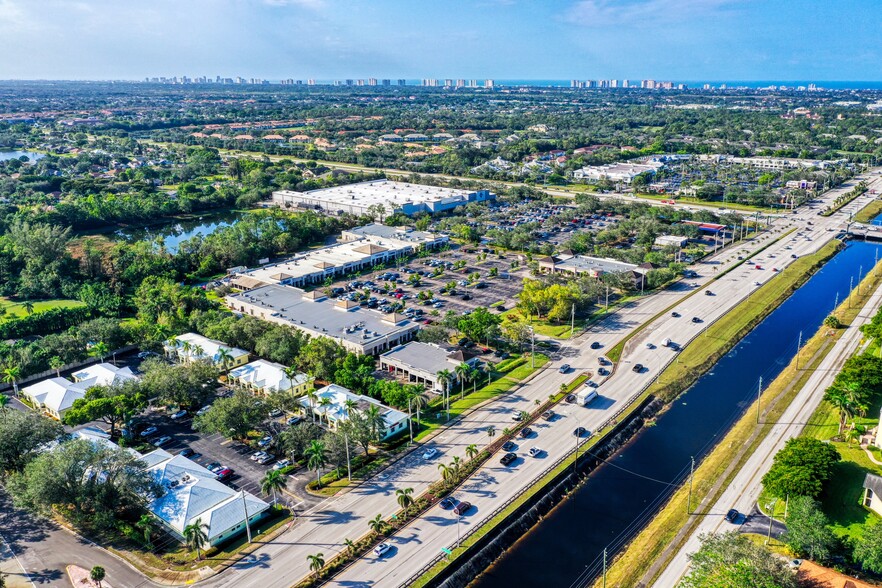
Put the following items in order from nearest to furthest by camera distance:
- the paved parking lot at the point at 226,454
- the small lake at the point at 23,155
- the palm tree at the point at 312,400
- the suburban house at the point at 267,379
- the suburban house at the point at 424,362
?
the paved parking lot at the point at 226,454, the palm tree at the point at 312,400, the suburban house at the point at 267,379, the suburban house at the point at 424,362, the small lake at the point at 23,155

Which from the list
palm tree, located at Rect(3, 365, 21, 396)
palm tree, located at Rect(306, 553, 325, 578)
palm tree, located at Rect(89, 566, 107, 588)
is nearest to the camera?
palm tree, located at Rect(89, 566, 107, 588)

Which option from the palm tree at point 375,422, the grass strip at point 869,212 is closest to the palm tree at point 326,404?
the palm tree at point 375,422

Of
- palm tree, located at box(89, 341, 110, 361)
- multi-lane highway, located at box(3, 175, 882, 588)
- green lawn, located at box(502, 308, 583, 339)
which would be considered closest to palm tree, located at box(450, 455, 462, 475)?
multi-lane highway, located at box(3, 175, 882, 588)

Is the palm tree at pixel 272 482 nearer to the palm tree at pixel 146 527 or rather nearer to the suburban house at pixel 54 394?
the palm tree at pixel 146 527

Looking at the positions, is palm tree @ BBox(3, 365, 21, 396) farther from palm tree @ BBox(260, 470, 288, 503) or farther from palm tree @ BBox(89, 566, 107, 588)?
palm tree @ BBox(260, 470, 288, 503)

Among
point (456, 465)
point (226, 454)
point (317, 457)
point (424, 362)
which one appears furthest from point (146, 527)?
point (424, 362)

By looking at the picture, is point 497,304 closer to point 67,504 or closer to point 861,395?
point 861,395
